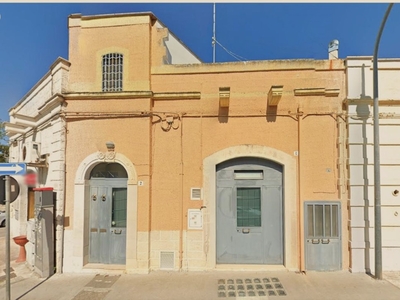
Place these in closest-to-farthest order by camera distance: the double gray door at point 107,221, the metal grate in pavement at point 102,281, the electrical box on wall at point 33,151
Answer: the metal grate in pavement at point 102,281, the double gray door at point 107,221, the electrical box on wall at point 33,151

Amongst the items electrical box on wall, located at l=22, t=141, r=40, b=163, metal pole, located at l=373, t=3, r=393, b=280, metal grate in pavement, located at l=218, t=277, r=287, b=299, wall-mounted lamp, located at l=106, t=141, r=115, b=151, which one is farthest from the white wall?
metal grate in pavement, located at l=218, t=277, r=287, b=299

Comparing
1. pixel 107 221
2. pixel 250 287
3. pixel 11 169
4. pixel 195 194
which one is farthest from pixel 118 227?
pixel 250 287

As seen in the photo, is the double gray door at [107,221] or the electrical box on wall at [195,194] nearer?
the electrical box on wall at [195,194]

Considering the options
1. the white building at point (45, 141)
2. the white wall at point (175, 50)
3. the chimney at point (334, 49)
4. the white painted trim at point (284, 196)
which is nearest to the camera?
the white painted trim at point (284, 196)

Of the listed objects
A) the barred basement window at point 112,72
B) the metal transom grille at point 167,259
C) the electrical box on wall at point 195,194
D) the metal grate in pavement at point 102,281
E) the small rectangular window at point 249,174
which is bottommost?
the metal grate in pavement at point 102,281

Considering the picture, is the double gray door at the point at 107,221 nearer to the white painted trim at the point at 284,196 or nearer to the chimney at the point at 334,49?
the white painted trim at the point at 284,196

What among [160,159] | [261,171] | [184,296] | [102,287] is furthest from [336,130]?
[102,287]

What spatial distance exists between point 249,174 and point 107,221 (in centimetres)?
419

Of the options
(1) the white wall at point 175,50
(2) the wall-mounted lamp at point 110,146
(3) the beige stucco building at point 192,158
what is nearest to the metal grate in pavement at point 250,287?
(3) the beige stucco building at point 192,158

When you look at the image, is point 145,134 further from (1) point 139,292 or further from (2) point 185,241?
(1) point 139,292

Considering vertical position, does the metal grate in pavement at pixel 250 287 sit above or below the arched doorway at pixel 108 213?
below

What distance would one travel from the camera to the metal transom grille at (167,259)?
6461 mm

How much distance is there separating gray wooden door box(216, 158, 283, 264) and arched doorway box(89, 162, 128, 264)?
105 inches

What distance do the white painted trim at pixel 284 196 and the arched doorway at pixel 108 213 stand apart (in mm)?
2326
